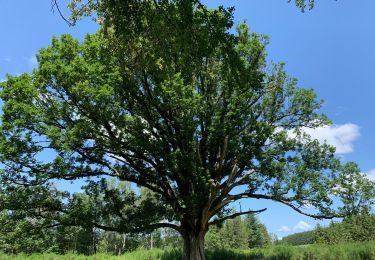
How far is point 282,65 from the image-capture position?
61.4ft

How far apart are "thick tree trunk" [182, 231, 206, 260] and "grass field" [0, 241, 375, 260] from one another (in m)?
2.44

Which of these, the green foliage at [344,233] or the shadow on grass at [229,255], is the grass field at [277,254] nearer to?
the shadow on grass at [229,255]

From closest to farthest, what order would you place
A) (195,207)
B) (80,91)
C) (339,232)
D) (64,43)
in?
(80,91)
(64,43)
(195,207)
(339,232)

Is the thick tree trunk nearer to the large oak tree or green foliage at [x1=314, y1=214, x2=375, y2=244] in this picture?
the large oak tree

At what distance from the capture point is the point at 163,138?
57.2ft

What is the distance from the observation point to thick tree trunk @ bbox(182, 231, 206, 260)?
58.3 feet

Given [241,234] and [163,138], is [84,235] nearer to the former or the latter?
[163,138]

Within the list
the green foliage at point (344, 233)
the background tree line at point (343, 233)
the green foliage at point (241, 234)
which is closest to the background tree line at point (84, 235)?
the green foliage at point (241, 234)

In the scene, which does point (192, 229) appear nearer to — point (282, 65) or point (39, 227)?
point (39, 227)

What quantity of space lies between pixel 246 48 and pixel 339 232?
56285 millimetres

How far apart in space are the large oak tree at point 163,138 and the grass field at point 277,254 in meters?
2.15

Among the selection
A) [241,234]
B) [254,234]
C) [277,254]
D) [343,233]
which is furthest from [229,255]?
[254,234]

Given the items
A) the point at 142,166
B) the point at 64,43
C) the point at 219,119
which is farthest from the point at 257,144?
the point at 64,43

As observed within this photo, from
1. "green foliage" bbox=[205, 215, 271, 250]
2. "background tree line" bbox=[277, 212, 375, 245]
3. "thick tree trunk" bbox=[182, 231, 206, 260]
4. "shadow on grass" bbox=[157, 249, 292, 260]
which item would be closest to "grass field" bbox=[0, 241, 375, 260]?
"shadow on grass" bbox=[157, 249, 292, 260]
